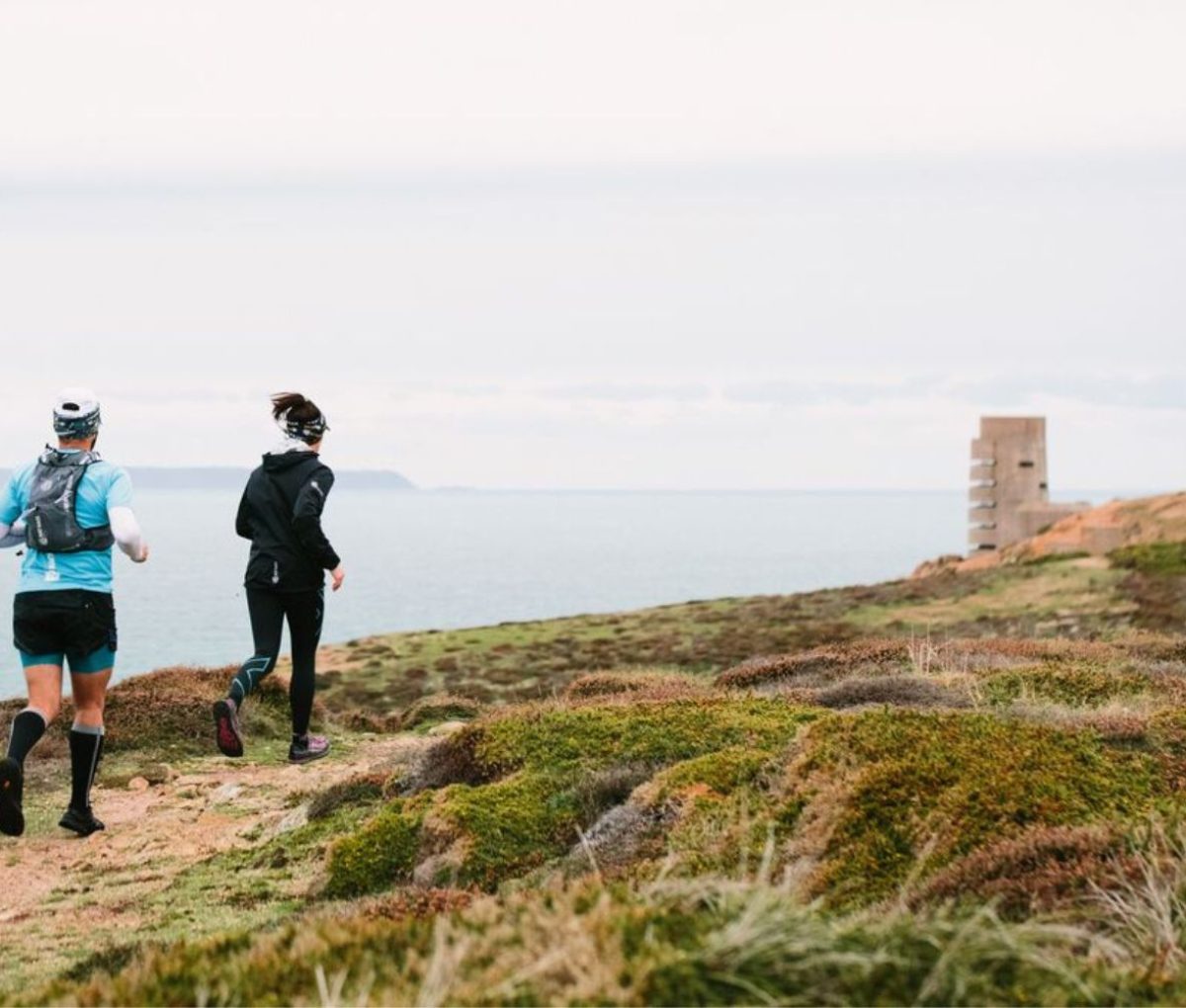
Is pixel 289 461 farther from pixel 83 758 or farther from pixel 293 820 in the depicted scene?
pixel 293 820

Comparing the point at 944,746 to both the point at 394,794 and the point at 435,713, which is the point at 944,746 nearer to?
the point at 394,794

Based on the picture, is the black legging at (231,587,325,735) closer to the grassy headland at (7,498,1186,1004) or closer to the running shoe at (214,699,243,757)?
the running shoe at (214,699,243,757)

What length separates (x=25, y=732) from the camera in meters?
11.1

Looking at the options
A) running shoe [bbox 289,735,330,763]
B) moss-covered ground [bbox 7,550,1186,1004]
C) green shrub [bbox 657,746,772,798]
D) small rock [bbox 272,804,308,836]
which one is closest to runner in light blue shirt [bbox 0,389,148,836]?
moss-covered ground [bbox 7,550,1186,1004]

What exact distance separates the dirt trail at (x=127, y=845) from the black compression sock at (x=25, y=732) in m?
0.81

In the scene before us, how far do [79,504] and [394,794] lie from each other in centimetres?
312

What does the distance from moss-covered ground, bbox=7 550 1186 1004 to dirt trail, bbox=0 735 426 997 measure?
5 centimetres

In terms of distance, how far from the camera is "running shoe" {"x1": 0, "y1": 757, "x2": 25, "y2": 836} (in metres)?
11.0

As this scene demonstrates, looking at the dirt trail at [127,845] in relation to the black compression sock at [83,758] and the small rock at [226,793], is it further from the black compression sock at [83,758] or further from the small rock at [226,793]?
the black compression sock at [83,758]

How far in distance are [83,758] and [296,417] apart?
11.3 feet

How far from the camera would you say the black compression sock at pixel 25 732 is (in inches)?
433

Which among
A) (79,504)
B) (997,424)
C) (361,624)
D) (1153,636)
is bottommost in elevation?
(361,624)

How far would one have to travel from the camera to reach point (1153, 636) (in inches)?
788

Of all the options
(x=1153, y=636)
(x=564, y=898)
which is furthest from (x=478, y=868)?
(x=1153, y=636)
